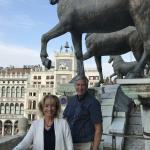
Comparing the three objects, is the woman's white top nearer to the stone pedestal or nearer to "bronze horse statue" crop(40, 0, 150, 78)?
the stone pedestal

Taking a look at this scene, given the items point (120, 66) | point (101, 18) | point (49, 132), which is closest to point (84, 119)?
point (49, 132)

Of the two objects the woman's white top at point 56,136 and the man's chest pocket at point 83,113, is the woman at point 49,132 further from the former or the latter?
the man's chest pocket at point 83,113

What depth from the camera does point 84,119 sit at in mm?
3896

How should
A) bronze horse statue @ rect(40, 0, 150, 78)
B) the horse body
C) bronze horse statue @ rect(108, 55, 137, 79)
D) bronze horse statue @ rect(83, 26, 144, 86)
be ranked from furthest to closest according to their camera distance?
bronze horse statue @ rect(108, 55, 137, 79) → bronze horse statue @ rect(83, 26, 144, 86) → the horse body → bronze horse statue @ rect(40, 0, 150, 78)

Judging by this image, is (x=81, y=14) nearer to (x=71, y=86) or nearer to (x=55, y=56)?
(x=71, y=86)

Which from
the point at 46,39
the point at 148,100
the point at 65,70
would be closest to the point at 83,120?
the point at 148,100

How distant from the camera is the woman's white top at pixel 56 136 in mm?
3506

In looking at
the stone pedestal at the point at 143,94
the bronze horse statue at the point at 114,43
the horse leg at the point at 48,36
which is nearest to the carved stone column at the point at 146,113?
the stone pedestal at the point at 143,94

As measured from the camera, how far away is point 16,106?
78500 millimetres

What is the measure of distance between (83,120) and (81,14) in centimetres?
272

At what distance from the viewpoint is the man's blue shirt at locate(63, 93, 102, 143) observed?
12.6 ft

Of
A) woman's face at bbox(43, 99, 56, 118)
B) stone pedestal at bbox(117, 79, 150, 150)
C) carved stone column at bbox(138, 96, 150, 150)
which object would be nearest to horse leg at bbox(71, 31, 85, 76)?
stone pedestal at bbox(117, 79, 150, 150)

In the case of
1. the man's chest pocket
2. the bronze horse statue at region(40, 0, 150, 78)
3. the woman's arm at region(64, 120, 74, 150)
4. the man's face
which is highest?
the bronze horse statue at region(40, 0, 150, 78)

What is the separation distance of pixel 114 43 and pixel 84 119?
15.1ft
